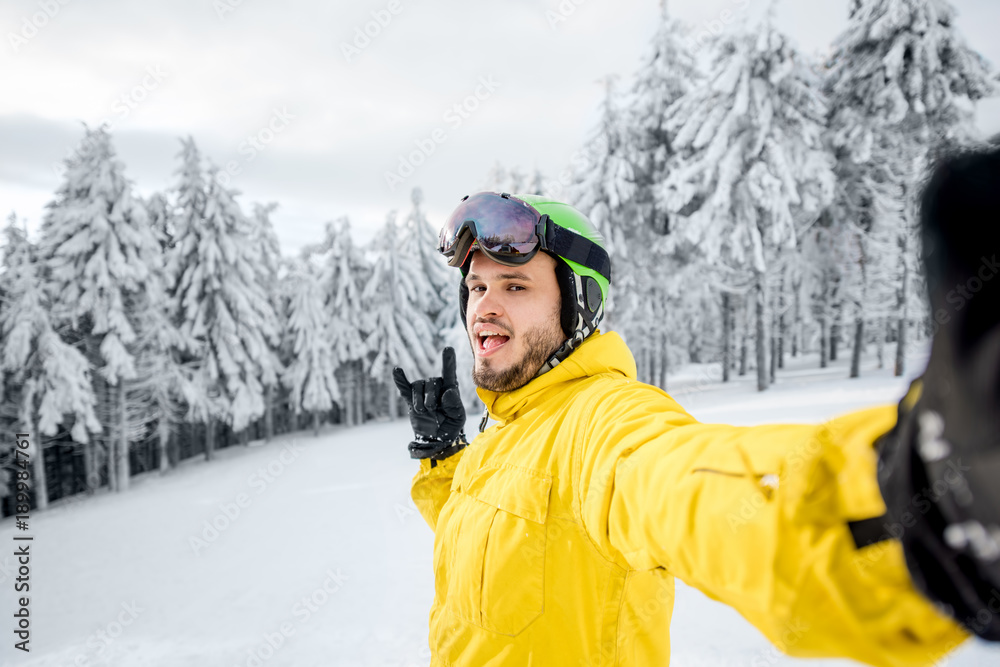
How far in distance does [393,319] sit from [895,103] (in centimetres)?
2316

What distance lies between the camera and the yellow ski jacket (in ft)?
2.14

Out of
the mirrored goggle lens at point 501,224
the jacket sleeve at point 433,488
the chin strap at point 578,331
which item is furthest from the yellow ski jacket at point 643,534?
the jacket sleeve at point 433,488

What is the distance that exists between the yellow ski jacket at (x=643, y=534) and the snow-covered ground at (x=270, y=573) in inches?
98.3

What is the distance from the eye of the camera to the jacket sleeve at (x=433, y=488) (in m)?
3.06

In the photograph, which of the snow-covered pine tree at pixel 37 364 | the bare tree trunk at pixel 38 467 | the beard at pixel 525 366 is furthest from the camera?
the bare tree trunk at pixel 38 467

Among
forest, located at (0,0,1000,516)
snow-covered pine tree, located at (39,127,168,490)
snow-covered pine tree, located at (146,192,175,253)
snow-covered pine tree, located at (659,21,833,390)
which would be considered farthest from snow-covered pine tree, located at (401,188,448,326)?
snow-covered pine tree, located at (659,21,833,390)

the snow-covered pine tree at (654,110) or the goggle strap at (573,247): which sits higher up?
the snow-covered pine tree at (654,110)

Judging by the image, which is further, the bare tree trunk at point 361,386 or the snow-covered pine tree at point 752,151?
the bare tree trunk at point 361,386

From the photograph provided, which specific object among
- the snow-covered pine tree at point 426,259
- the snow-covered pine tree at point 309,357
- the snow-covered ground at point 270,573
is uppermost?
the snow-covered pine tree at point 426,259

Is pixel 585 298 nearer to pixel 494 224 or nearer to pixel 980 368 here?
pixel 494 224

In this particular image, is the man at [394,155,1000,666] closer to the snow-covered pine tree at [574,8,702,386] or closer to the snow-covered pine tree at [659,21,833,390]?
the snow-covered pine tree at [574,8,702,386]

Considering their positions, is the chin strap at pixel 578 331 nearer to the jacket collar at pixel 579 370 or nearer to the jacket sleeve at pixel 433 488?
the jacket collar at pixel 579 370

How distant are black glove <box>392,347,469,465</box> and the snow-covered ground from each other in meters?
3.06

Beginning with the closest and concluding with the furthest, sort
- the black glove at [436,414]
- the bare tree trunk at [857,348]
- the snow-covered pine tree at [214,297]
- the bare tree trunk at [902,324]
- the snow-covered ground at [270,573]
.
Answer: the black glove at [436,414] → the snow-covered ground at [270,573] → the bare tree trunk at [902,324] → the bare tree trunk at [857,348] → the snow-covered pine tree at [214,297]
